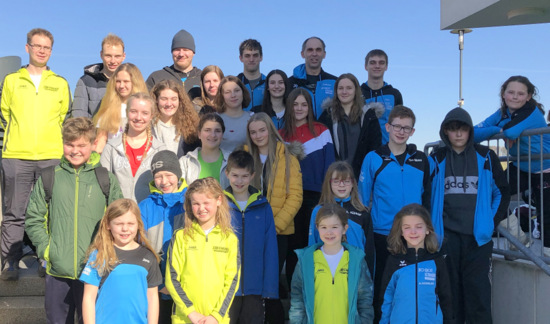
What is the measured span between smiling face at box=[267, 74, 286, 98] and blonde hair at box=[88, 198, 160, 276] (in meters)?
2.33

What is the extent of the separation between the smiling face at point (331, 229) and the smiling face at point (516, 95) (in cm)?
240

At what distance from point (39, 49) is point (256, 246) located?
10.3 feet

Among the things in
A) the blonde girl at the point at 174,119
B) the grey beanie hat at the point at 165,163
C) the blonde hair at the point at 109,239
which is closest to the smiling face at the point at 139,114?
the blonde girl at the point at 174,119

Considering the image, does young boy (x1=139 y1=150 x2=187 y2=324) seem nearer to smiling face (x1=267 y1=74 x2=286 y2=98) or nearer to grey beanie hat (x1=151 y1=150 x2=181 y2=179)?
grey beanie hat (x1=151 y1=150 x2=181 y2=179)

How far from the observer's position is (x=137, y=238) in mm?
4359

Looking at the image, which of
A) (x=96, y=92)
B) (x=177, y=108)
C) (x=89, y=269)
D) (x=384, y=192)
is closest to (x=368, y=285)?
(x=384, y=192)

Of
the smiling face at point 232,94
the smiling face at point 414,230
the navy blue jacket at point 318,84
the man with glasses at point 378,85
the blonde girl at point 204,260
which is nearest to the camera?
the blonde girl at point 204,260

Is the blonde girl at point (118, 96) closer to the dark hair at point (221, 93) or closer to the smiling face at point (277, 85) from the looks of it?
the dark hair at point (221, 93)

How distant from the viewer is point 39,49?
227 inches

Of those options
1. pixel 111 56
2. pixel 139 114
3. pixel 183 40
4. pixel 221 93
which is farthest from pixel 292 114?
pixel 111 56

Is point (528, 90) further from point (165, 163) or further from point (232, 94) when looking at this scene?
point (165, 163)

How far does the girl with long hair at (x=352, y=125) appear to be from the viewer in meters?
5.88

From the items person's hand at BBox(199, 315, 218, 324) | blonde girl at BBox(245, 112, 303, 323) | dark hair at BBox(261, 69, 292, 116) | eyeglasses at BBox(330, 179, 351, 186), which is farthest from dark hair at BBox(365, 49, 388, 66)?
person's hand at BBox(199, 315, 218, 324)

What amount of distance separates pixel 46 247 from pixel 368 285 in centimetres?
254
